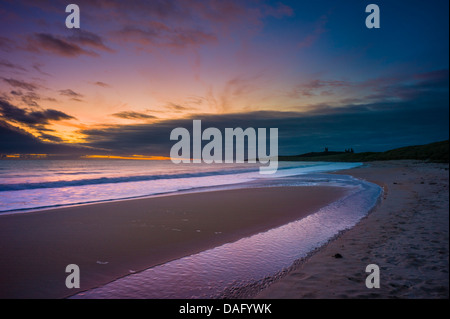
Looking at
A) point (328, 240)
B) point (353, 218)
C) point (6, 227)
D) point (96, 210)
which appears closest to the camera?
point (328, 240)

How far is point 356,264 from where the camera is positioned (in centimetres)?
472

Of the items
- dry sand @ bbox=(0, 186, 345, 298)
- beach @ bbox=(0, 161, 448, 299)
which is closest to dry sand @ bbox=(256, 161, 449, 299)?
beach @ bbox=(0, 161, 448, 299)

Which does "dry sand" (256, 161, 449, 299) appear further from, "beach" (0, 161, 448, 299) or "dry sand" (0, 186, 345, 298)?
"dry sand" (0, 186, 345, 298)

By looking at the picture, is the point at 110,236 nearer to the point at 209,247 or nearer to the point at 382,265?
the point at 209,247

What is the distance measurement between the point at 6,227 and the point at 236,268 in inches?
339

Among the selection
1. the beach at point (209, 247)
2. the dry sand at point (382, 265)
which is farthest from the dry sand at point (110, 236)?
the dry sand at point (382, 265)

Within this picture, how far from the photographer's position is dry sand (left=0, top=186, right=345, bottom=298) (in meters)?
4.79

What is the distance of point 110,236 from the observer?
722 centimetres

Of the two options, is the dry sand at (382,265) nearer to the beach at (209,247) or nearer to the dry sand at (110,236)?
→ the beach at (209,247)

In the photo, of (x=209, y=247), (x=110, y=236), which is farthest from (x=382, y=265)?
(x=110, y=236)

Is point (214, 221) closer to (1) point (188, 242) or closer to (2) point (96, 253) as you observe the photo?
(1) point (188, 242)

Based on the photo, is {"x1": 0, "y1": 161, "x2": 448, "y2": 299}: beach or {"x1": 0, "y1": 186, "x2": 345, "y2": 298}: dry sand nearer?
{"x1": 0, "y1": 161, "x2": 448, "y2": 299}: beach
